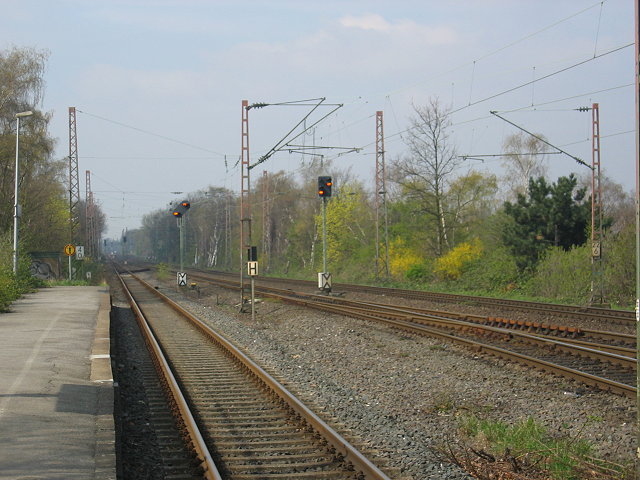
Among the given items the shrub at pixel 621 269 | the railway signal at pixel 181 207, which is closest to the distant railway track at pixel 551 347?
the shrub at pixel 621 269

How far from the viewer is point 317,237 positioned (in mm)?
66000

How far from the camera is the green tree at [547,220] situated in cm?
3453

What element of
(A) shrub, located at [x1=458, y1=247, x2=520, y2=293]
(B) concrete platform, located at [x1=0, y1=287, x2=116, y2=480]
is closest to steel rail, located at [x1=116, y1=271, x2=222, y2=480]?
(B) concrete platform, located at [x1=0, y1=287, x2=116, y2=480]

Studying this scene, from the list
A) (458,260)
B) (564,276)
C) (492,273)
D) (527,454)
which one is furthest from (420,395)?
(458,260)

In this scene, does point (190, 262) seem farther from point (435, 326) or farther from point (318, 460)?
point (318, 460)

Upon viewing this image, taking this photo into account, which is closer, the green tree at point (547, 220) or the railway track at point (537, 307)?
the railway track at point (537, 307)

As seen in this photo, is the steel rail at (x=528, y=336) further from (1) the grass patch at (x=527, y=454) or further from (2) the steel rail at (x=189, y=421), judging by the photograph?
(2) the steel rail at (x=189, y=421)

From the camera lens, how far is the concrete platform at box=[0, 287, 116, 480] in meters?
6.79

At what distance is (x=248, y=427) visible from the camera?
9.38 metres

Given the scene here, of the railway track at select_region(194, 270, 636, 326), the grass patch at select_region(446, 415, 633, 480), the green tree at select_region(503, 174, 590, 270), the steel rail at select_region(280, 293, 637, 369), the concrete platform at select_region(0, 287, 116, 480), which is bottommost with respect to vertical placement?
the grass patch at select_region(446, 415, 633, 480)

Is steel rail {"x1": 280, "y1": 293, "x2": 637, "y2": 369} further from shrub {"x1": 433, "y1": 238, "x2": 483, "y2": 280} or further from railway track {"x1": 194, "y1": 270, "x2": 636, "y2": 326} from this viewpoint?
shrub {"x1": 433, "y1": 238, "x2": 483, "y2": 280}

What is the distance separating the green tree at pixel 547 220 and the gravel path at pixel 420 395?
1828cm

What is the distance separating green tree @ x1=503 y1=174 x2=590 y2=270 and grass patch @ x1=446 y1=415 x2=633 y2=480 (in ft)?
88.8

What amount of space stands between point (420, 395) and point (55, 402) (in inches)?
209
